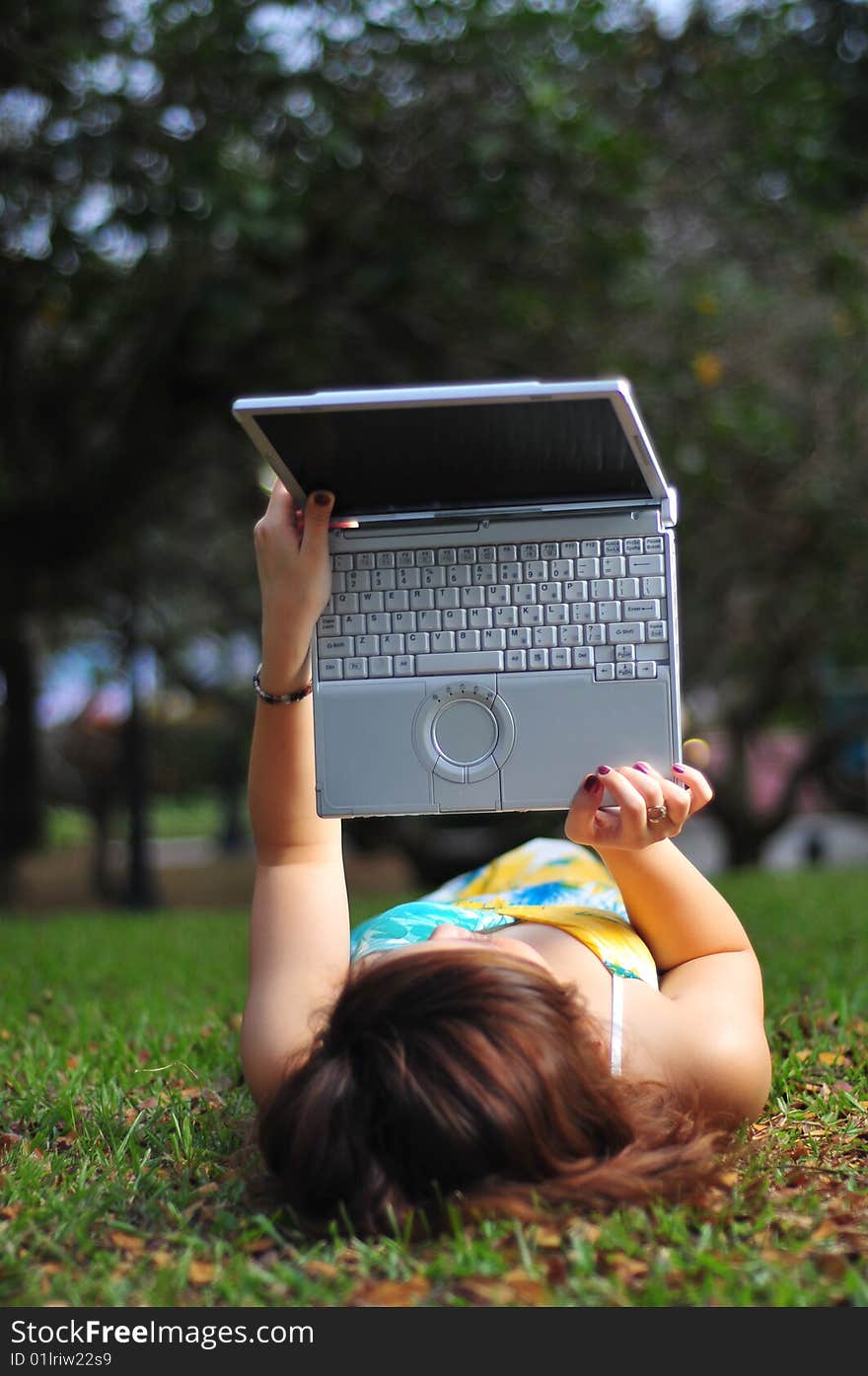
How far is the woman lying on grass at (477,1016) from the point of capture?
1.85m

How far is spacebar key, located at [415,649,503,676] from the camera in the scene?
7.62 ft

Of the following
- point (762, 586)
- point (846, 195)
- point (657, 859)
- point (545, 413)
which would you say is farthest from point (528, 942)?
point (762, 586)

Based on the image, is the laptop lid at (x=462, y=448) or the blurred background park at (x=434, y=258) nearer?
the laptop lid at (x=462, y=448)

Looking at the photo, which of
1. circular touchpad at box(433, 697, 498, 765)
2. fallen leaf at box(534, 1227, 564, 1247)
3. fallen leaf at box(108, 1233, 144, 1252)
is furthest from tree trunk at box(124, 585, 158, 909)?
fallen leaf at box(534, 1227, 564, 1247)

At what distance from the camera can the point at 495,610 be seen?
235cm

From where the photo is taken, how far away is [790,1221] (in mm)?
2006

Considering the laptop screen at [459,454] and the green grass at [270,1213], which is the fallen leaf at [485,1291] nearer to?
the green grass at [270,1213]

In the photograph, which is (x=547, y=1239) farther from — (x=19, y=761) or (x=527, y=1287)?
(x=19, y=761)

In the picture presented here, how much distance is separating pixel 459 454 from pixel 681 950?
3.43ft

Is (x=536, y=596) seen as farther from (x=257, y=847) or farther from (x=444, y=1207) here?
(x=444, y=1207)

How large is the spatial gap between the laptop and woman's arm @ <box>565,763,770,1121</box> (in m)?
0.08

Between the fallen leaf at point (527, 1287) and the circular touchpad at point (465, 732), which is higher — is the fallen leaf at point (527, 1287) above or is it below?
below

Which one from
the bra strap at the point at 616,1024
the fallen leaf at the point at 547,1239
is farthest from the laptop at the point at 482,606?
the fallen leaf at the point at 547,1239

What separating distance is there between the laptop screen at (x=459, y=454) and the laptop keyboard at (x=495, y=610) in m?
0.11
